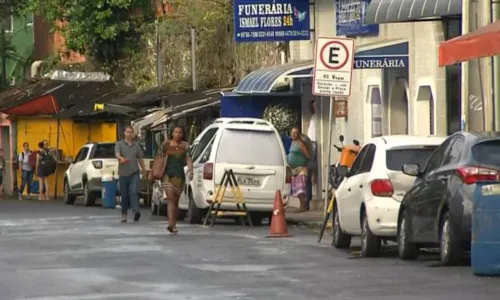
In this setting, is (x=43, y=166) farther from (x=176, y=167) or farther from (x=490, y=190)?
(x=490, y=190)

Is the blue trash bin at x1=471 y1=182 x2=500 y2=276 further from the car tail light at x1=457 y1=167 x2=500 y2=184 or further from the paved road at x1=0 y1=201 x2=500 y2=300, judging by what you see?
the car tail light at x1=457 y1=167 x2=500 y2=184

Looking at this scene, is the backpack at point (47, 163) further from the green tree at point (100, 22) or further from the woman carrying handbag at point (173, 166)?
the woman carrying handbag at point (173, 166)

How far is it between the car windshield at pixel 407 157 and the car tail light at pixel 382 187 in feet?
0.77

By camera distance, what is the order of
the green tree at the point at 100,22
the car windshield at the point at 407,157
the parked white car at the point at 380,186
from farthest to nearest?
the green tree at the point at 100,22 → the car windshield at the point at 407,157 → the parked white car at the point at 380,186

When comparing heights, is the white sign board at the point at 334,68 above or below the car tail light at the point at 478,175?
above

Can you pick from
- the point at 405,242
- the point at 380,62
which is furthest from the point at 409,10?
the point at 405,242

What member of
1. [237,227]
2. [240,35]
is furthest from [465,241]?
[240,35]

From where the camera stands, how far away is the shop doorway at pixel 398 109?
2977 centimetres

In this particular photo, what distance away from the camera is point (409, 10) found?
80.6 feet

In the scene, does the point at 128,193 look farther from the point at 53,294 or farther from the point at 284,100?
the point at 53,294

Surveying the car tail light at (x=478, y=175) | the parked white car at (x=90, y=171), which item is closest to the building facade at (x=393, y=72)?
the parked white car at (x=90, y=171)

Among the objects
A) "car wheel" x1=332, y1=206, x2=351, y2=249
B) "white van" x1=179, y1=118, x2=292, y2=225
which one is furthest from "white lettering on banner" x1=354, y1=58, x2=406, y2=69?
"car wheel" x1=332, y1=206, x2=351, y2=249

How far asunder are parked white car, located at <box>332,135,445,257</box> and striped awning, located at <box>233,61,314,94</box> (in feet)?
39.0

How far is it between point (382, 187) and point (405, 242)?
43.3 inches
